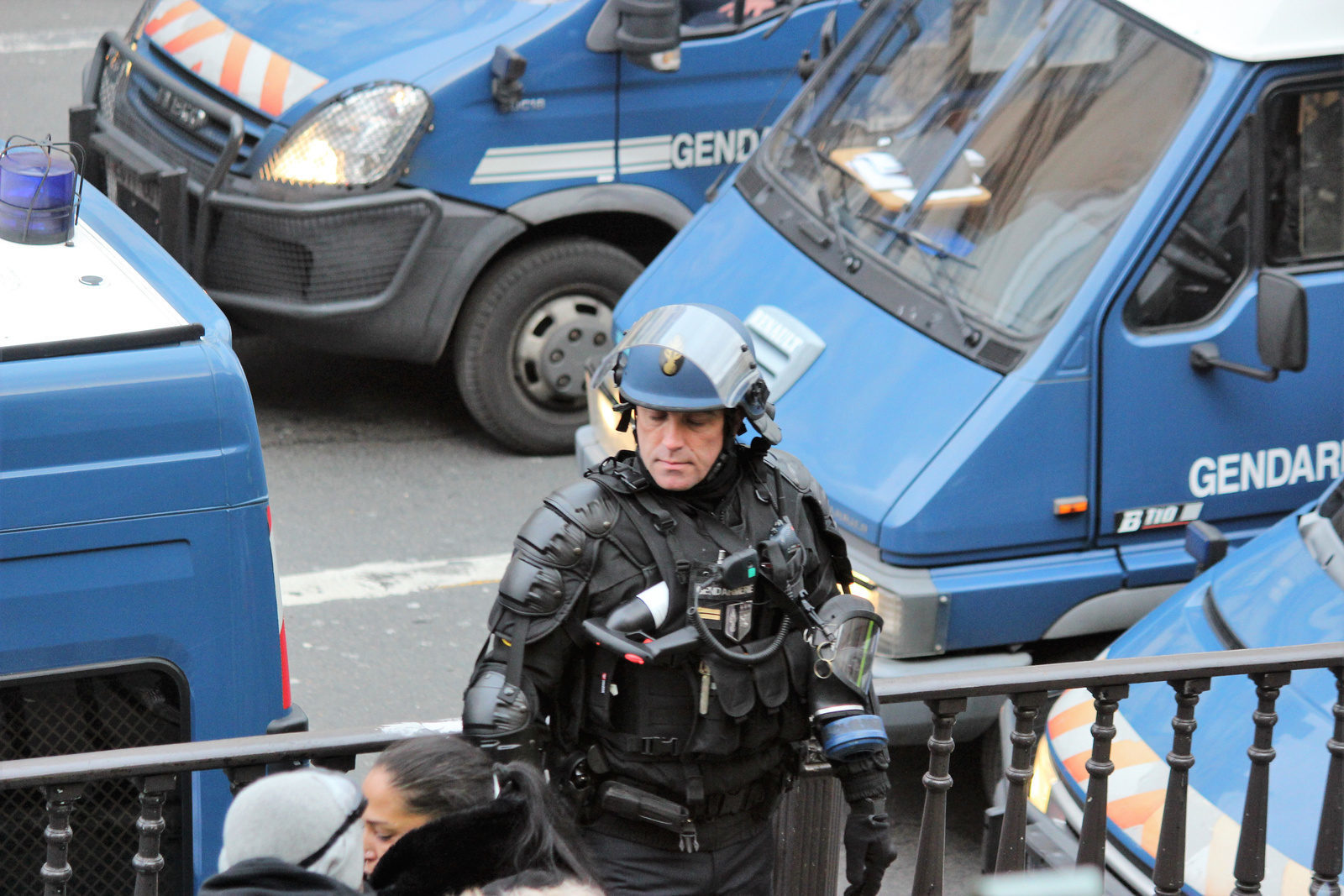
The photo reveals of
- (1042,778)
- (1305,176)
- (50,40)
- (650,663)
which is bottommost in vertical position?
(50,40)

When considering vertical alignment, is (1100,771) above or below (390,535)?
above

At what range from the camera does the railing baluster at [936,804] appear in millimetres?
3588

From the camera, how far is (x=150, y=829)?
3.18 metres

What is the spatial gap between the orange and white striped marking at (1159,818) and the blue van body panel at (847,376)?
3.33 ft

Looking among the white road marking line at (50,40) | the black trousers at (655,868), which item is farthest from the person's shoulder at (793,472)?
the white road marking line at (50,40)

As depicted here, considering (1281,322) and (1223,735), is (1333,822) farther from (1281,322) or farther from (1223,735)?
(1281,322)

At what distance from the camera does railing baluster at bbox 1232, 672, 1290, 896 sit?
3.66 m

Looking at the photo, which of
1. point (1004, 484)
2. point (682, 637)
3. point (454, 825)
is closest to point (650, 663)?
point (682, 637)

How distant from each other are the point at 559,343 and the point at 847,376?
258 cm

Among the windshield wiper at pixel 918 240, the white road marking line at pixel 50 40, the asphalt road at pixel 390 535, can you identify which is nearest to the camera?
the windshield wiper at pixel 918 240

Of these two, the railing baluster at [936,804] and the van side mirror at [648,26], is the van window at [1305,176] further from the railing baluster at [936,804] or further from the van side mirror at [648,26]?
the van side mirror at [648,26]

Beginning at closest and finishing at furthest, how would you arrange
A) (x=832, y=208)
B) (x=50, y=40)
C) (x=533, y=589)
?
(x=533, y=589), (x=832, y=208), (x=50, y=40)

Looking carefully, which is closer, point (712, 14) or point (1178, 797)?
point (1178, 797)

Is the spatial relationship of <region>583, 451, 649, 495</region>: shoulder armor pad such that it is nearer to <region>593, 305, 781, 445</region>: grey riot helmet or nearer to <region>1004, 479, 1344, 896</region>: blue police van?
<region>593, 305, 781, 445</region>: grey riot helmet
